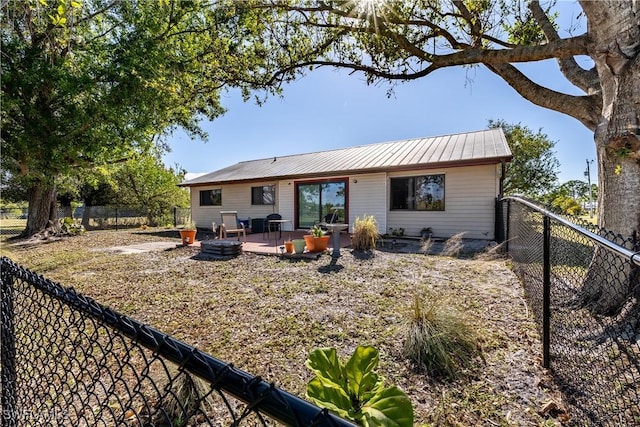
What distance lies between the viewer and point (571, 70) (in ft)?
16.6

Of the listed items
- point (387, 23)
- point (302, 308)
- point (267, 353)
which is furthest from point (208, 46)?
point (267, 353)

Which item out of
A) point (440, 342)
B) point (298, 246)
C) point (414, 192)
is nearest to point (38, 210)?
point (298, 246)

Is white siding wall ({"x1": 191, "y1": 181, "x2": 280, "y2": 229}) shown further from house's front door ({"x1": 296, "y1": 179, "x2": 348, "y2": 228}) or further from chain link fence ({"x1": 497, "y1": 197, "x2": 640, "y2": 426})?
chain link fence ({"x1": 497, "y1": 197, "x2": 640, "y2": 426})

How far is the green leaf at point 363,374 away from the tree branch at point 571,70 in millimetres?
5577

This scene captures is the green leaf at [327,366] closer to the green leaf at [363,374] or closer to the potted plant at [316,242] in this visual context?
the green leaf at [363,374]

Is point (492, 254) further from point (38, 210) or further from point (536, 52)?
point (38, 210)

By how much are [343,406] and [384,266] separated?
5677mm

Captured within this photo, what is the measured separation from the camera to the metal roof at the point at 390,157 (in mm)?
10031

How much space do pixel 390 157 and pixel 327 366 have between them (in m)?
11.6

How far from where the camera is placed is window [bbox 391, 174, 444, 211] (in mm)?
10820

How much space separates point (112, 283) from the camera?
5.80 m

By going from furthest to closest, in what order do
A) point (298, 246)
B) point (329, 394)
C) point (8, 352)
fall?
point (298, 246), point (8, 352), point (329, 394)

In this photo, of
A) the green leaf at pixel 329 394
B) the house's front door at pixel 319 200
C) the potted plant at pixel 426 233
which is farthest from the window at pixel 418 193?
the green leaf at pixel 329 394

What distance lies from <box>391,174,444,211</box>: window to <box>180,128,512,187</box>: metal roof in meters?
0.72
